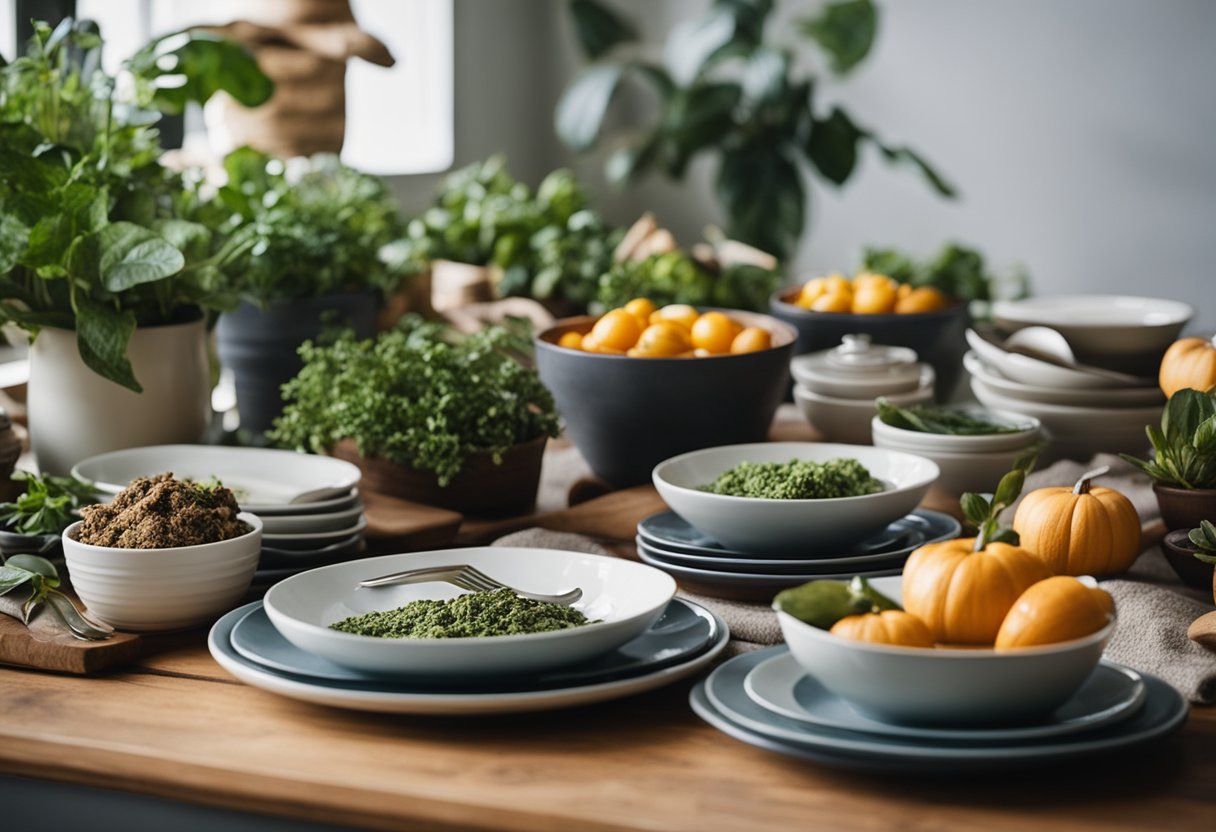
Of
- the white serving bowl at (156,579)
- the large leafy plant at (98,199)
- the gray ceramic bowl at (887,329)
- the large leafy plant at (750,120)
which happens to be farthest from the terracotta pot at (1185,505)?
the large leafy plant at (750,120)

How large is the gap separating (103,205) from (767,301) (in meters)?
1.29

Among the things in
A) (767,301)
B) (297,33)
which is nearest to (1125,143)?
(767,301)

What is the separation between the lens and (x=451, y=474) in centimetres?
140

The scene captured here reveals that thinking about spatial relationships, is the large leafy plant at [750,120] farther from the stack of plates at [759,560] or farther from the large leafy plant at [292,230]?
the stack of plates at [759,560]

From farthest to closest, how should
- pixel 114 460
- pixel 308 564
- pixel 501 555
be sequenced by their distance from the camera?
1. pixel 114 460
2. pixel 308 564
3. pixel 501 555

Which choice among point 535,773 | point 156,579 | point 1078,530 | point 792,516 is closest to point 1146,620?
point 1078,530

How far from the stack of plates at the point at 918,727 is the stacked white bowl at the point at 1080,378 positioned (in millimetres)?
742

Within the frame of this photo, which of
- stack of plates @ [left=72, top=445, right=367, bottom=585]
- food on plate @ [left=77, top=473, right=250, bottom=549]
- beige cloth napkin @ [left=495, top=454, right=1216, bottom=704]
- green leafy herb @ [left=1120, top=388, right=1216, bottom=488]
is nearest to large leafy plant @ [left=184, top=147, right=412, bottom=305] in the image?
stack of plates @ [left=72, top=445, right=367, bottom=585]

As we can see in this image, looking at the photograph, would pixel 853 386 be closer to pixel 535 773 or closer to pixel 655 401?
pixel 655 401

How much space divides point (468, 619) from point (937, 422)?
73cm

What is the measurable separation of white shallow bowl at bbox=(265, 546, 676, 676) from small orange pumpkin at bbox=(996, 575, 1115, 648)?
0.24 metres

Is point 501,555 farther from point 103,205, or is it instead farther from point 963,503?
point 103,205

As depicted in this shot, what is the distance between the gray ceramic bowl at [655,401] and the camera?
4.91 ft

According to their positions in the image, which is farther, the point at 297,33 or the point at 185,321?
the point at 297,33
